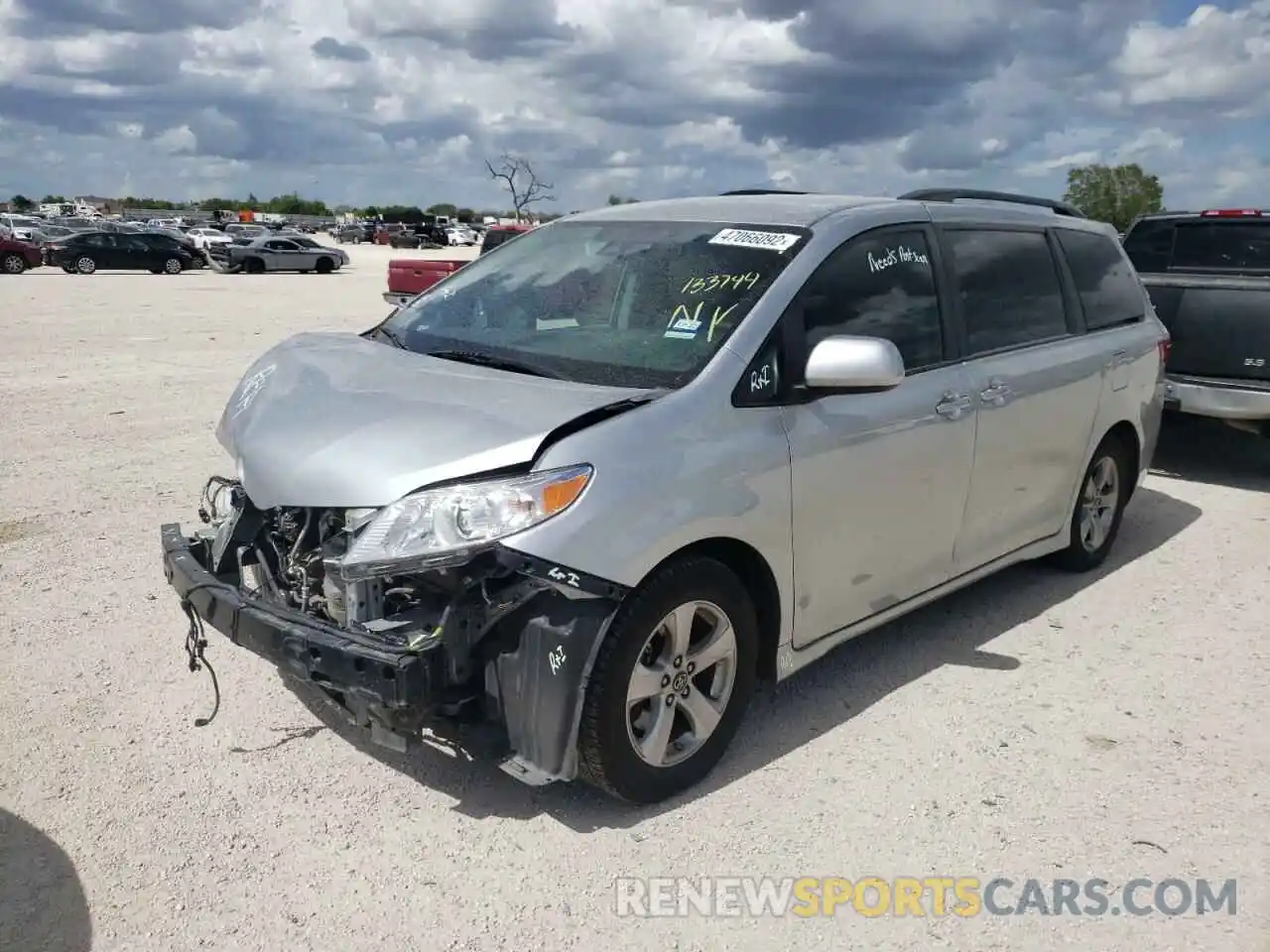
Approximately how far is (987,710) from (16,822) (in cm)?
332

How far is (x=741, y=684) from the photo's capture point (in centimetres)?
359

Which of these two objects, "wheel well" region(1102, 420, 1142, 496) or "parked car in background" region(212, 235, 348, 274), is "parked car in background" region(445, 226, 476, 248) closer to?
"parked car in background" region(212, 235, 348, 274)

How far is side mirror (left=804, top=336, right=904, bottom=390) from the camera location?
3502 millimetres

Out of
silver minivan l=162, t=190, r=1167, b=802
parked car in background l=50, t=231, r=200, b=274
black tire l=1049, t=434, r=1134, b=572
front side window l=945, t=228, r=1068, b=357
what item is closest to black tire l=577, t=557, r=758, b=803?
silver minivan l=162, t=190, r=1167, b=802

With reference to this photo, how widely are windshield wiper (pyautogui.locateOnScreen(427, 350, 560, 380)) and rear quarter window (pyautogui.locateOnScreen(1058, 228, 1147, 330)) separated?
3.01 meters

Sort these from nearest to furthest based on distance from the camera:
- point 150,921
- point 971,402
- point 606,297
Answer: point 150,921
point 606,297
point 971,402

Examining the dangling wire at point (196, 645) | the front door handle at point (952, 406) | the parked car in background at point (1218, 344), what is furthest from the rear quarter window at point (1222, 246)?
the dangling wire at point (196, 645)

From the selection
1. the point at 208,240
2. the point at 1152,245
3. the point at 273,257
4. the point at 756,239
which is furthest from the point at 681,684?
the point at 208,240

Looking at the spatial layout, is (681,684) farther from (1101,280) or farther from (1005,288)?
(1101,280)

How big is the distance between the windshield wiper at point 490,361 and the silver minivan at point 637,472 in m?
0.02

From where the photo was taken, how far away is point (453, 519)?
117 inches

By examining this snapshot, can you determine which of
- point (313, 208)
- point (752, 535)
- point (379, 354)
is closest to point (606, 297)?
point (379, 354)

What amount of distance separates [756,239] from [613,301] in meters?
0.57

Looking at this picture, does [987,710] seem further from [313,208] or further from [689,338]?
[313,208]
